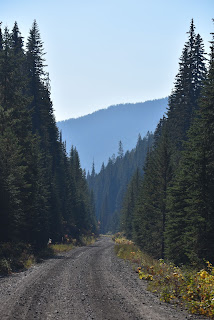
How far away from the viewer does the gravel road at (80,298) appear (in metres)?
8.83

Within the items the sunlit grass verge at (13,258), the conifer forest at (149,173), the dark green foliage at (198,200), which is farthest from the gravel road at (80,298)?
the conifer forest at (149,173)

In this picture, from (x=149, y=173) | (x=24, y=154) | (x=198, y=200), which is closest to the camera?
(x=198, y=200)

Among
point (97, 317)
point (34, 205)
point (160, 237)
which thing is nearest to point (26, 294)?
point (97, 317)

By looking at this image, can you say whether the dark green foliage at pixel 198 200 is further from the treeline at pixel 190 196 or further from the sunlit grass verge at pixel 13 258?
the sunlit grass verge at pixel 13 258

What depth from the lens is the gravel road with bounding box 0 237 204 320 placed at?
8828 mm

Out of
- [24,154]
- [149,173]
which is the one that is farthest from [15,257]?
[149,173]

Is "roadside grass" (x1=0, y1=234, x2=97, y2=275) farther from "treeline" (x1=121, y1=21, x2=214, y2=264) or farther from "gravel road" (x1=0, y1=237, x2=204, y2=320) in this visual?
"treeline" (x1=121, y1=21, x2=214, y2=264)

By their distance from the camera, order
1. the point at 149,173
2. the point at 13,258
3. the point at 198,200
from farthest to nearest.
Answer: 1. the point at 149,173
2. the point at 13,258
3. the point at 198,200

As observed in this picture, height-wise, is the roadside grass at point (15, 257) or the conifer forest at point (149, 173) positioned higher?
the conifer forest at point (149, 173)

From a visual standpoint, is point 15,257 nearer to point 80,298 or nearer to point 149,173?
point 80,298

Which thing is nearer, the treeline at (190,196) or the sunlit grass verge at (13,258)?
the sunlit grass verge at (13,258)

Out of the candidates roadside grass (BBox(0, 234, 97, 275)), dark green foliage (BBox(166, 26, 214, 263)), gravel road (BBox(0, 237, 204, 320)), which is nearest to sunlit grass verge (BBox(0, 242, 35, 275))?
roadside grass (BBox(0, 234, 97, 275))

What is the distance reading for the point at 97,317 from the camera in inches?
340

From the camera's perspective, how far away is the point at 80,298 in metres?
10.9
